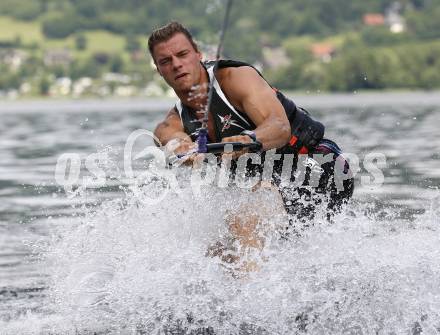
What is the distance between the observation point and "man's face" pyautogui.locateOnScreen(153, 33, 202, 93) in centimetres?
756

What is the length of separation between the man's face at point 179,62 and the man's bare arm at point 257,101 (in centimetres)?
25

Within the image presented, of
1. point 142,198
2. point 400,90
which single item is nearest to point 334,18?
point 400,90

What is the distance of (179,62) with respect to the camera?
754 centimetres

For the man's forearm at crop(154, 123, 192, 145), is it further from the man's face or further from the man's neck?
the man's face

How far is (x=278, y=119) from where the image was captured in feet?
24.5

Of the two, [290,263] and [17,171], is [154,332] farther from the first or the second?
[17,171]

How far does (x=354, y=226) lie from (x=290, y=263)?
0.70 m

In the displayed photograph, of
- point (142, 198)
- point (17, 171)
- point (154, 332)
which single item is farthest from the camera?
point (17, 171)

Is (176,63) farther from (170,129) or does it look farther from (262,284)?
(262,284)

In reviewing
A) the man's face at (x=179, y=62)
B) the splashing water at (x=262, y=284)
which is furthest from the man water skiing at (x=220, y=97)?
the splashing water at (x=262, y=284)

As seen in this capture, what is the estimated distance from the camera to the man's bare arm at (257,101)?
24.4 feet

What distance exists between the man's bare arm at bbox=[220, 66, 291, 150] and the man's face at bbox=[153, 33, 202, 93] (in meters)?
0.25

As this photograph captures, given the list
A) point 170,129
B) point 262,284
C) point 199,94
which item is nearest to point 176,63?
point 199,94

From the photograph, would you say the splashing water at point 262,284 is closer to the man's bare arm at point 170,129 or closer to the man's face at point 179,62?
the man's bare arm at point 170,129
